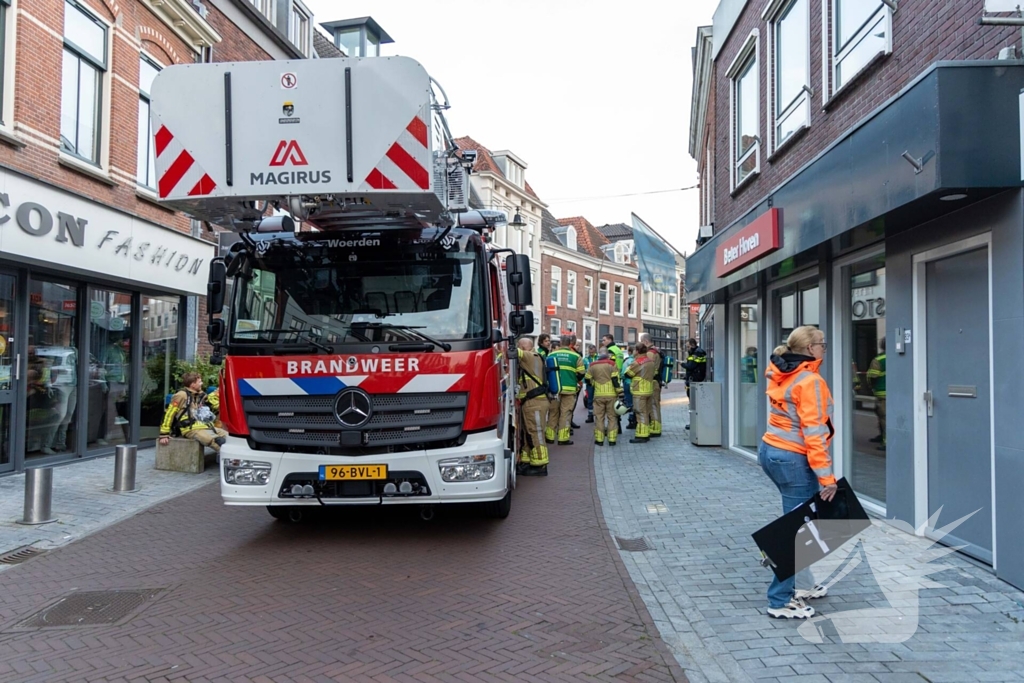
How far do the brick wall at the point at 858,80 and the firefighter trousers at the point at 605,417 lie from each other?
3443 millimetres

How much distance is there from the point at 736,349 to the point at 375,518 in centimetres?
697

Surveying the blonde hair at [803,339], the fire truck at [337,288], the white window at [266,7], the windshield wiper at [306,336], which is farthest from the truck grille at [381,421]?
the white window at [266,7]

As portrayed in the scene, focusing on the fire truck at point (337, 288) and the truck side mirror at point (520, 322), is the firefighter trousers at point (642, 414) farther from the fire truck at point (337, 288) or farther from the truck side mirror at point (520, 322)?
the fire truck at point (337, 288)

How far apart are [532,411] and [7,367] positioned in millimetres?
6486

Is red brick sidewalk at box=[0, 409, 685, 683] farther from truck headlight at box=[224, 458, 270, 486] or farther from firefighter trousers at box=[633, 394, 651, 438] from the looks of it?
firefighter trousers at box=[633, 394, 651, 438]

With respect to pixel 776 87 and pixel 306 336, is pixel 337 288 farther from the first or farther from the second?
pixel 776 87

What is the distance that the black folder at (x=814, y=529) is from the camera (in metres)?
4.38

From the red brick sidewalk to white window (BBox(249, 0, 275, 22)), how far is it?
1334cm

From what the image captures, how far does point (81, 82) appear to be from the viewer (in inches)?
446

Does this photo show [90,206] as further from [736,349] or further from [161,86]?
[736,349]

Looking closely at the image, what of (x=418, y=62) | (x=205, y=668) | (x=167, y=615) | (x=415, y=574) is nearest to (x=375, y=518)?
(x=415, y=574)

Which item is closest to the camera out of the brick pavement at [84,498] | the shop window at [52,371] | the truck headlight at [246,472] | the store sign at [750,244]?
the truck headlight at [246,472]

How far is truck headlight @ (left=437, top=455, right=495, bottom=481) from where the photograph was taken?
19.5ft

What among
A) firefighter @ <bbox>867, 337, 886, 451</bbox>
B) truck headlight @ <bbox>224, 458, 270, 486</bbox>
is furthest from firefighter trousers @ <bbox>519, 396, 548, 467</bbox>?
truck headlight @ <bbox>224, 458, 270, 486</bbox>
